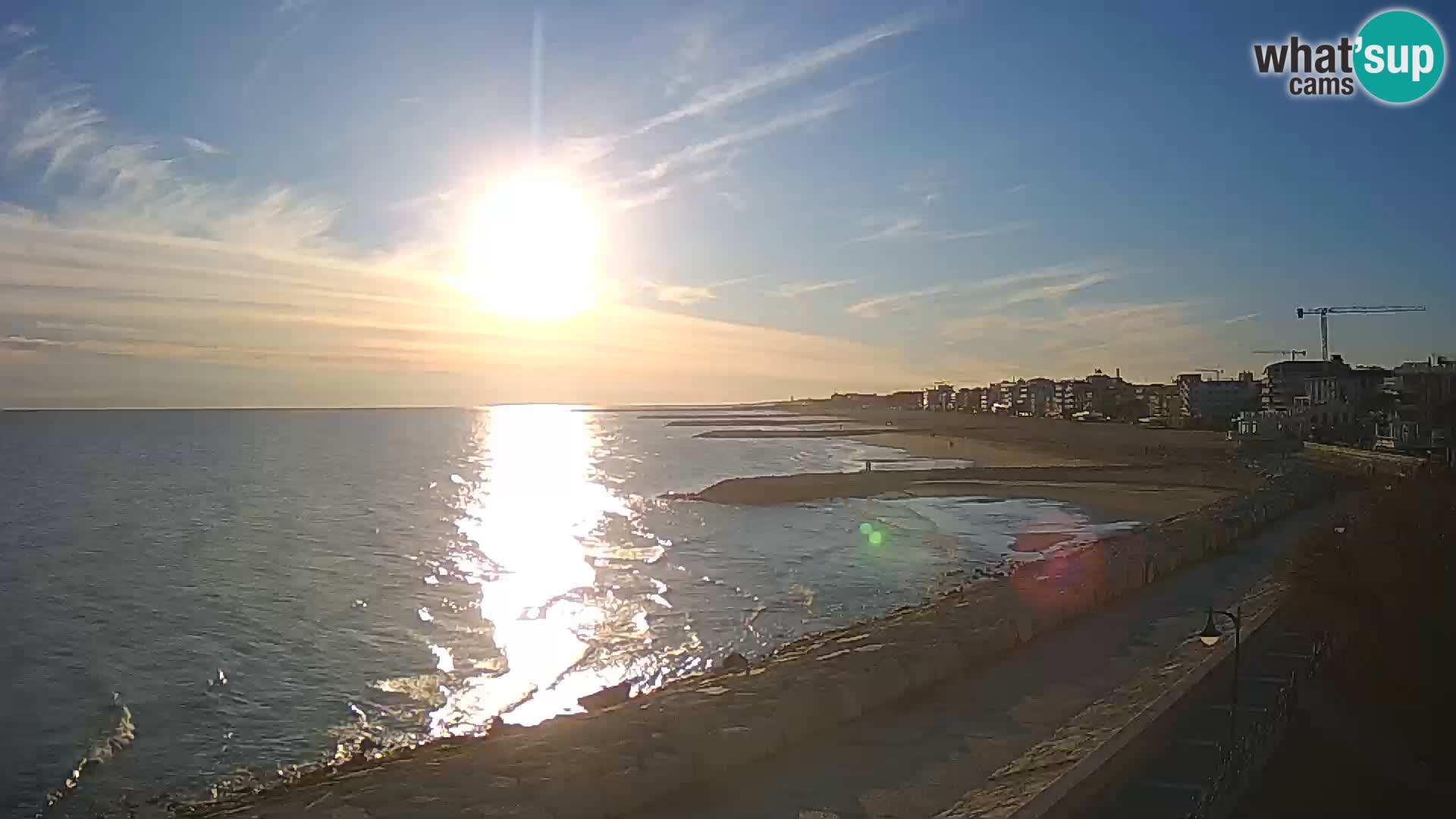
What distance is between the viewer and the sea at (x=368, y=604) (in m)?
15.6

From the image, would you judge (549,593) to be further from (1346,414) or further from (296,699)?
(1346,414)

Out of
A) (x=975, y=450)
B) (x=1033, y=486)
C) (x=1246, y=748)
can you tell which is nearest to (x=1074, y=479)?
(x=1033, y=486)

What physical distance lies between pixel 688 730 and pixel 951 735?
9.56 feet

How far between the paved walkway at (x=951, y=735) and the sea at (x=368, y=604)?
570 centimetres

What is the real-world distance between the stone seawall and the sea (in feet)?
9.15

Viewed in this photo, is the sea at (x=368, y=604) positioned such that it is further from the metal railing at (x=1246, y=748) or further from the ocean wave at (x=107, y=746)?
the metal railing at (x=1246, y=748)

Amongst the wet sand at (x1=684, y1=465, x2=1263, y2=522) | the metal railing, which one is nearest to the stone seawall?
the metal railing

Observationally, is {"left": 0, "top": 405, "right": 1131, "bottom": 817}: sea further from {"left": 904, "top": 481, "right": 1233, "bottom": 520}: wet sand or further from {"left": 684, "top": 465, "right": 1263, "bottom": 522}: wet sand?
{"left": 684, "top": 465, "right": 1263, "bottom": 522}: wet sand

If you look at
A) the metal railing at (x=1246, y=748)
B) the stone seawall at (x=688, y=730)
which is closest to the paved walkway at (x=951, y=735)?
the stone seawall at (x=688, y=730)

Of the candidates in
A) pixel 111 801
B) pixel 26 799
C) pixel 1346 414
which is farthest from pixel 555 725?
pixel 1346 414

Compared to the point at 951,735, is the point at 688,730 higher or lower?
higher

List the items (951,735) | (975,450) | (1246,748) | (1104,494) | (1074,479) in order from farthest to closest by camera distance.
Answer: (975,450)
(1074,479)
(1104,494)
(951,735)
(1246,748)

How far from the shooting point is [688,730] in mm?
11805

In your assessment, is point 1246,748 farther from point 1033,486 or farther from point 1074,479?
point 1074,479
